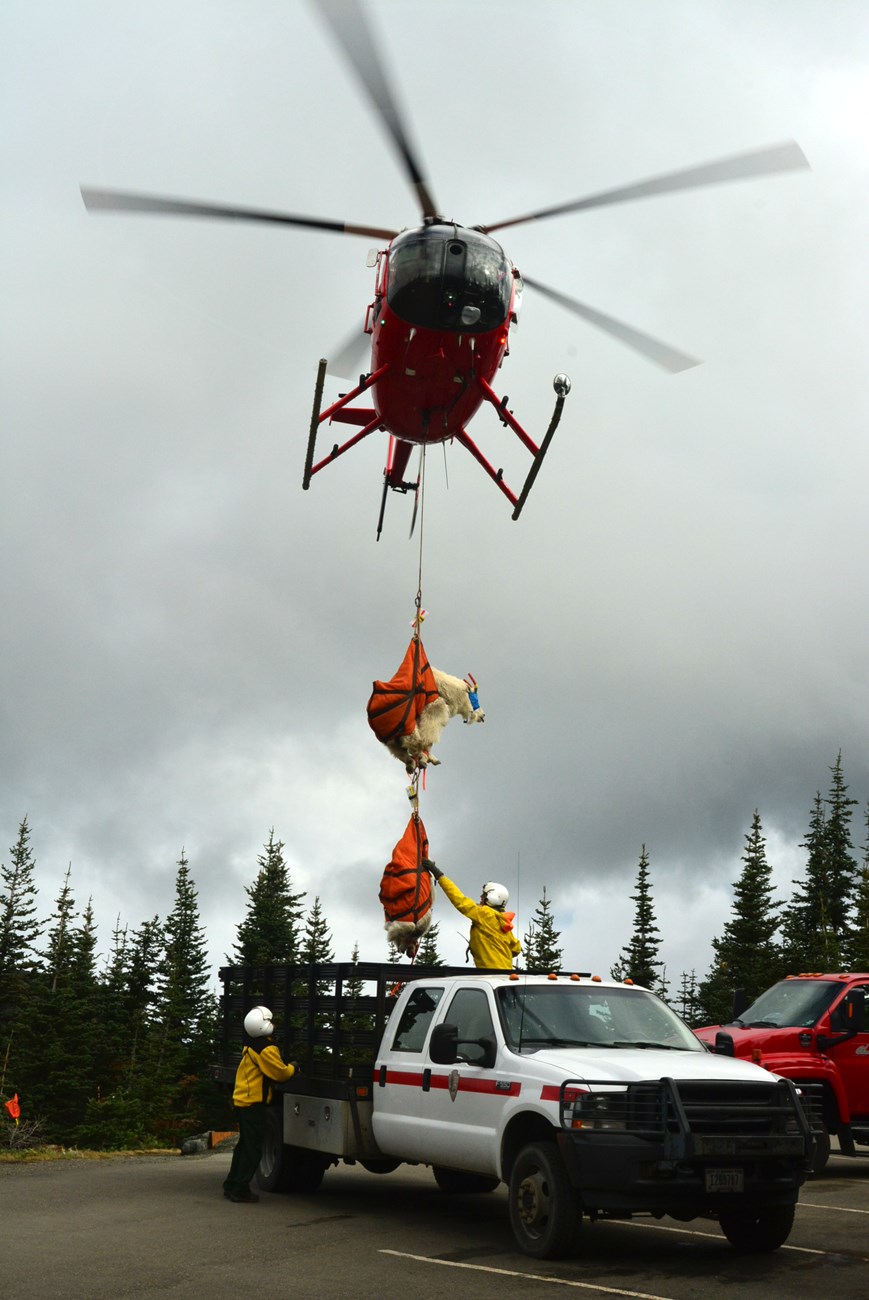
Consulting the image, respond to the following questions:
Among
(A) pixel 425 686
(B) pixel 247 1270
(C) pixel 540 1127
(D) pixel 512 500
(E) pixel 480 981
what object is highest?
(D) pixel 512 500

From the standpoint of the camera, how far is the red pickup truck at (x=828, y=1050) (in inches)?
567

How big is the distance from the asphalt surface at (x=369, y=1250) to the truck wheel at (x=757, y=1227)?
0.40ft

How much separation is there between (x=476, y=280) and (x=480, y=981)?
22.1 feet

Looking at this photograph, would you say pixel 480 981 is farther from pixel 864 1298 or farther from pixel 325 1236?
pixel 864 1298

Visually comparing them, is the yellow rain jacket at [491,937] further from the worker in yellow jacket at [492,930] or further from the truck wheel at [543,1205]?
the truck wheel at [543,1205]

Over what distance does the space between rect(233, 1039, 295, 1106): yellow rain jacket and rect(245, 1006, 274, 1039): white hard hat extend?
7 cm

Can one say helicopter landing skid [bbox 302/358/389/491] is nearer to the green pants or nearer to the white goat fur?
the white goat fur

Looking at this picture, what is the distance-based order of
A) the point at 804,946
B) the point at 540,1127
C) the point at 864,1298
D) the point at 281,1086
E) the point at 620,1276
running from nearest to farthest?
the point at 864,1298, the point at 620,1276, the point at 540,1127, the point at 281,1086, the point at 804,946

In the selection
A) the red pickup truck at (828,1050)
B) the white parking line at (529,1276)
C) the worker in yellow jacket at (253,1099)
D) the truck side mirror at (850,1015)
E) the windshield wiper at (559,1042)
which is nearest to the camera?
the white parking line at (529,1276)

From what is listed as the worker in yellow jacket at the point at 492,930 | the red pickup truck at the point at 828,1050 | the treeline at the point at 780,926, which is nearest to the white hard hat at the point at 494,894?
the worker in yellow jacket at the point at 492,930

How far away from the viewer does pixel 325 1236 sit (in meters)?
10.2

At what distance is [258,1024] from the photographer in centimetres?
1219

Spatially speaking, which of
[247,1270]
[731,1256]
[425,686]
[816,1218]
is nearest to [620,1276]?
[731,1256]

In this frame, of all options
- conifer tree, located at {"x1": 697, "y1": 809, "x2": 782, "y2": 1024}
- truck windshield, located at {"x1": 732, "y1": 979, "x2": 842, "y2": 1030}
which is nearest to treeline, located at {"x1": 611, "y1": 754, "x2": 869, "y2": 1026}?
conifer tree, located at {"x1": 697, "y1": 809, "x2": 782, "y2": 1024}
